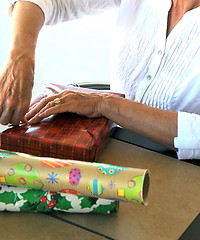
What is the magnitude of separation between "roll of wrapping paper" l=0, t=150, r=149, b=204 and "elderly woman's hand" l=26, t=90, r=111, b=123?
0.87 feet

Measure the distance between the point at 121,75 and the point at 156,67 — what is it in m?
0.18

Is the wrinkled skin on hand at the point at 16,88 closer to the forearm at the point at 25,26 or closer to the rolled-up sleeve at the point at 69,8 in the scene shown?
the forearm at the point at 25,26

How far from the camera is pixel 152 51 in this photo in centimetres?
142

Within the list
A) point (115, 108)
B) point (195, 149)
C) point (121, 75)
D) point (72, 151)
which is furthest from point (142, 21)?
point (72, 151)

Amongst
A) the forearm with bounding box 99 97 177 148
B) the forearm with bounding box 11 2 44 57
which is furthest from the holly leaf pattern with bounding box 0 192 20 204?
the forearm with bounding box 11 2 44 57

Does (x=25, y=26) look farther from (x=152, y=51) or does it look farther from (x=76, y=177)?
(x=76, y=177)

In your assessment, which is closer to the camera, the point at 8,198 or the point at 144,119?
the point at 8,198

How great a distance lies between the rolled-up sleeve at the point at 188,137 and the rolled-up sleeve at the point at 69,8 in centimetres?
65

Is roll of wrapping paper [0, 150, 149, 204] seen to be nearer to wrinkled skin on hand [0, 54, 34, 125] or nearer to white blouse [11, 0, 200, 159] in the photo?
wrinkled skin on hand [0, 54, 34, 125]

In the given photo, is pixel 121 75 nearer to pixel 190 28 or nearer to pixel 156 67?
pixel 156 67

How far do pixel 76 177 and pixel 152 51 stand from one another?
0.77 metres

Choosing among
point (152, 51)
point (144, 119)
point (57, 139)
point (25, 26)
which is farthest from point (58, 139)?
point (152, 51)

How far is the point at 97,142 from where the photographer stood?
100cm

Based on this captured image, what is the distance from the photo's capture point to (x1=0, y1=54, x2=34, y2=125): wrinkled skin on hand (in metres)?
1.08
